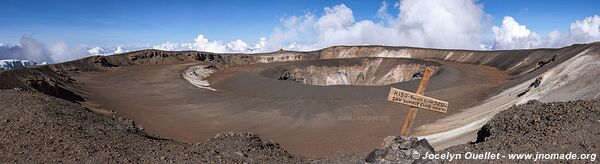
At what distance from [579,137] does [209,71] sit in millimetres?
65948

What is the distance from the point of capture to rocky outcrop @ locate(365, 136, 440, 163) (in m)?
8.90

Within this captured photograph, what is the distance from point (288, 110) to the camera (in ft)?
113

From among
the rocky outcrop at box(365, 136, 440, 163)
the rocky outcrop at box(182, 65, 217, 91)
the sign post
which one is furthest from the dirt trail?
the rocky outcrop at box(365, 136, 440, 163)

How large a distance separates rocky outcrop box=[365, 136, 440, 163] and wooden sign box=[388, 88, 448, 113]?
0.80m

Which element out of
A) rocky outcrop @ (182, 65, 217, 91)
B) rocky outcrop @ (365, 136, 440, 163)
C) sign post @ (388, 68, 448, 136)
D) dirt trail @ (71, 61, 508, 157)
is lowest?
dirt trail @ (71, 61, 508, 157)

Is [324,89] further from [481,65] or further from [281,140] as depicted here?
[481,65]

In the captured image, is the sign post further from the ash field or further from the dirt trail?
the dirt trail

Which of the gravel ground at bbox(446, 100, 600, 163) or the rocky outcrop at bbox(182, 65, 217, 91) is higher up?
the gravel ground at bbox(446, 100, 600, 163)

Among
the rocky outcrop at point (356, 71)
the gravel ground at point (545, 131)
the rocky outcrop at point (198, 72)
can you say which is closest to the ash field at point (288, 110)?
the gravel ground at point (545, 131)

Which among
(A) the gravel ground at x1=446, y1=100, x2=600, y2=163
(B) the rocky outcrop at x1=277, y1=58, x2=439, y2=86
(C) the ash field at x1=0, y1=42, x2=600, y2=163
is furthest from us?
(B) the rocky outcrop at x1=277, y1=58, x2=439, y2=86

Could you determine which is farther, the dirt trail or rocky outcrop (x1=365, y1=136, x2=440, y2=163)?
the dirt trail

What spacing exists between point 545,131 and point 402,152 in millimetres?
3952

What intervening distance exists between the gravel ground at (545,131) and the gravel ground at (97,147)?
16.8 feet

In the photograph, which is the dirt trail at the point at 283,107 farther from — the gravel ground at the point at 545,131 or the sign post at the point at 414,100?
the sign post at the point at 414,100
